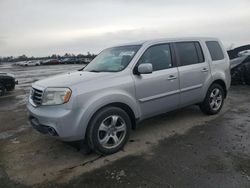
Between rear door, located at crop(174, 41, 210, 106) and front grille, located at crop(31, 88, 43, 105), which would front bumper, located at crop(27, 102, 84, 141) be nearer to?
front grille, located at crop(31, 88, 43, 105)

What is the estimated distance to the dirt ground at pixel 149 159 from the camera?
349cm

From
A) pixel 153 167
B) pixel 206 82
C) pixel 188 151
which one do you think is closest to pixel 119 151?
pixel 153 167

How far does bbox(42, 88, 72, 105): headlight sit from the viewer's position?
12.9 feet

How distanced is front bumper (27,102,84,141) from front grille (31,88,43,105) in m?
0.22

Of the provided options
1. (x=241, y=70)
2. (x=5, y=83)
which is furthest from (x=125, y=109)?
(x=5, y=83)

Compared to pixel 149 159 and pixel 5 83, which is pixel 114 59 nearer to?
pixel 149 159

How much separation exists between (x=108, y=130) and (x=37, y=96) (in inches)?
50.3

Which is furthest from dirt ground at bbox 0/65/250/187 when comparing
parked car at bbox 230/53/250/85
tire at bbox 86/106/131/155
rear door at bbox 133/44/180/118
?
parked car at bbox 230/53/250/85

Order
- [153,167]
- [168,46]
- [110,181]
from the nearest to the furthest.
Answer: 1. [110,181]
2. [153,167]
3. [168,46]

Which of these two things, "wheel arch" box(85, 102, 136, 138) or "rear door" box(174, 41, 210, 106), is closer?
"wheel arch" box(85, 102, 136, 138)

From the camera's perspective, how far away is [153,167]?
12.5 feet

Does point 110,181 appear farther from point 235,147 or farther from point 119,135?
point 235,147

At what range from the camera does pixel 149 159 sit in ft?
13.3

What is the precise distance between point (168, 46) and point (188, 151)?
2.12 m
